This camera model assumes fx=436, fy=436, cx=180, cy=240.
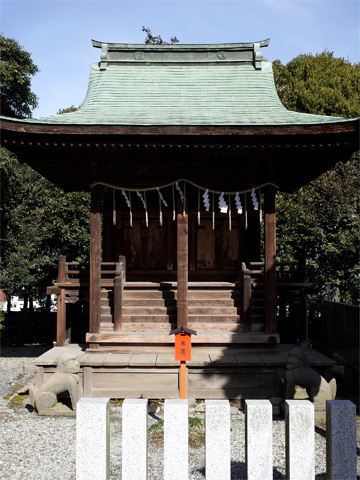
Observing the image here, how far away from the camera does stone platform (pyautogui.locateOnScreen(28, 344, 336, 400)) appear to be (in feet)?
27.2

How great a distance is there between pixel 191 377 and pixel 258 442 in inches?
175

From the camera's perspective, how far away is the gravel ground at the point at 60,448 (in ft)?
17.6

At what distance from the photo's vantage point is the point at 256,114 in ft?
32.3

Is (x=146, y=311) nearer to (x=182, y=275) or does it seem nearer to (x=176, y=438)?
(x=182, y=275)

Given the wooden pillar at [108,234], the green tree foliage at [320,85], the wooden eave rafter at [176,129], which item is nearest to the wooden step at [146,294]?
the wooden pillar at [108,234]

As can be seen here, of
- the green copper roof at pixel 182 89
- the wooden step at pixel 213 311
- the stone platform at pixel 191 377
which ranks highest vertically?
the green copper roof at pixel 182 89

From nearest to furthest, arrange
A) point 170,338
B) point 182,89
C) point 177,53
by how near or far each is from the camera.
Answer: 1. point 170,338
2. point 182,89
3. point 177,53

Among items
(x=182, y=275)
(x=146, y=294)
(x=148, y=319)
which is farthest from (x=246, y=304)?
(x=146, y=294)

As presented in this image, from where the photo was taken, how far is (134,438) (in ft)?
12.9

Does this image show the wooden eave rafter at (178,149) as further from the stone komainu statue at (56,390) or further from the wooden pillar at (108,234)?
the stone komainu statue at (56,390)

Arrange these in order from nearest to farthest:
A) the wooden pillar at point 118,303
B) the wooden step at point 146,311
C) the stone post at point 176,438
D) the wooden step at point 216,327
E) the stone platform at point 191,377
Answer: the stone post at point 176,438
the stone platform at point 191,377
the wooden pillar at point 118,303
the wooden step at point 216,327
the wooden step at point 146,311

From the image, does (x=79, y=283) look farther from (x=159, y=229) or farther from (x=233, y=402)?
(x=233, y=402)

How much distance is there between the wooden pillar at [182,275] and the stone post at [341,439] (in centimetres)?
538

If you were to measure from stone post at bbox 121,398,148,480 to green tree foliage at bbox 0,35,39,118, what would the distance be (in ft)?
52.1
